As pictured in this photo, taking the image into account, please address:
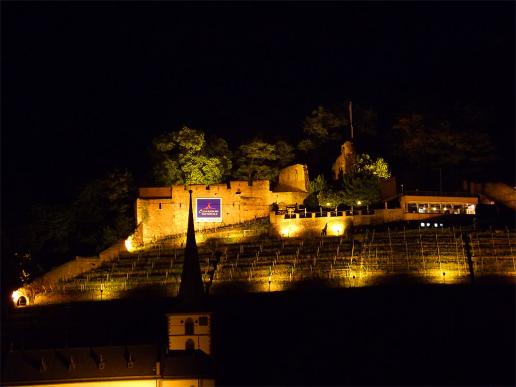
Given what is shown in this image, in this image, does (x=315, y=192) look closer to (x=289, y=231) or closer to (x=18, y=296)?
(x=289, y=231)

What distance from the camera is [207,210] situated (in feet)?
223

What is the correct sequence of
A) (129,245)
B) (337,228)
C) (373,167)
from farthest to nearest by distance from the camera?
1. (373,167)
2. (129,245)
3. (337,228)

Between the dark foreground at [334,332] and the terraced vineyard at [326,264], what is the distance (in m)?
1.70

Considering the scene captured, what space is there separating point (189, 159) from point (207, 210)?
13.3 ft

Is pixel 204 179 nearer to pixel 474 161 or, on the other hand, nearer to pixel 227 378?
pixel 474 161

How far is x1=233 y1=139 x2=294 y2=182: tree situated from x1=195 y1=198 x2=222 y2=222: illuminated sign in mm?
3405

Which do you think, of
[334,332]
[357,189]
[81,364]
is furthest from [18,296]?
[357,189]

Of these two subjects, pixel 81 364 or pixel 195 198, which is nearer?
pixel 81 364

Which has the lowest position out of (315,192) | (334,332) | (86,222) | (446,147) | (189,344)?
(189,344)

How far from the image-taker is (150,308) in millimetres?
55219

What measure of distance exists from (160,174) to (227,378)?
27016mm

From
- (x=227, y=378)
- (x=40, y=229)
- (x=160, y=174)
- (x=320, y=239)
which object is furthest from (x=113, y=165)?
(x=227, y=378)

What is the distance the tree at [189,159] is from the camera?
69.9 m

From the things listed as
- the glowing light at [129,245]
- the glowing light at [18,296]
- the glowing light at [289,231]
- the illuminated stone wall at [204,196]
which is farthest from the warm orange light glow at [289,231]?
the glowing light at [18,296]
